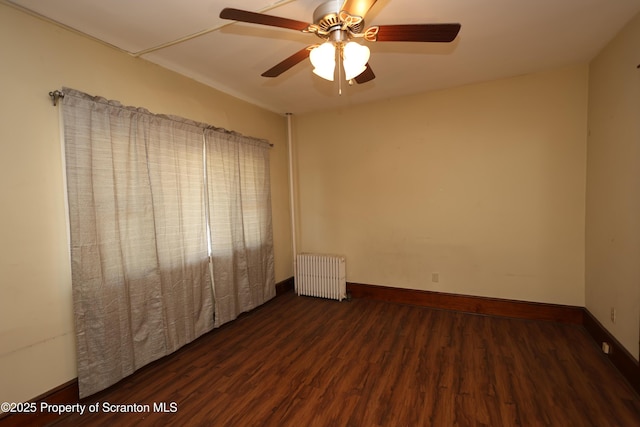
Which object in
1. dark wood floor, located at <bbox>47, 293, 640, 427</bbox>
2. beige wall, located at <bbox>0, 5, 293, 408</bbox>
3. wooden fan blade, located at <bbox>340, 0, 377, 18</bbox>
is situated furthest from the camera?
dark wood floor, located at <bbox>47, 293, 640, 427</bbox>

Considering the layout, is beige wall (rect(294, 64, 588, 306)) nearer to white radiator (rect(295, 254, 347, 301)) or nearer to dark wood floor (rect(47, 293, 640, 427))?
white radiator (rect(295, 254, 347, 301))

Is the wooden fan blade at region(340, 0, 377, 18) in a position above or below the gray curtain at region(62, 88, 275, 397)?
above

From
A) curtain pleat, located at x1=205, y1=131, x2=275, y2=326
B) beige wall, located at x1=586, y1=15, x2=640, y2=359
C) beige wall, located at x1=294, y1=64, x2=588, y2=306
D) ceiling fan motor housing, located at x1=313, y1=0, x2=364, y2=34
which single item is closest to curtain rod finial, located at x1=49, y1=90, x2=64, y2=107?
curtain pleat, located at x1=205, y1=131, x2=275, y2=326

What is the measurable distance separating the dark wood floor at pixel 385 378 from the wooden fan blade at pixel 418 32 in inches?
89.5

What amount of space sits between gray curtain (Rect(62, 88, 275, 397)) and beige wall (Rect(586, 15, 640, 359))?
355 cm

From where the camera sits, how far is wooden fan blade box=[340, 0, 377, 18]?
132 centimetres

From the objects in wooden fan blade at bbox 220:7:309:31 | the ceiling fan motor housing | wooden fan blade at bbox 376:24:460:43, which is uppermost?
the ceiling fan motor housing

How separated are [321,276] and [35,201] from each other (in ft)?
9.96

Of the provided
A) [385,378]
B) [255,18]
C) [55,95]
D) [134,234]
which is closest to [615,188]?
[385,378]

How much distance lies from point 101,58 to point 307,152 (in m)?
2.64

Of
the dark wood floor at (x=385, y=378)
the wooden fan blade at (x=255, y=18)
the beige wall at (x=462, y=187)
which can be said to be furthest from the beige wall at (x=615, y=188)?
the wooden fan blade at (x=255, y=18)

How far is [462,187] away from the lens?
11.1ft

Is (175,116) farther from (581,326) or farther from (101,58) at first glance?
(581,326)

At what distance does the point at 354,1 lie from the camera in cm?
132
